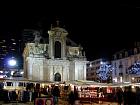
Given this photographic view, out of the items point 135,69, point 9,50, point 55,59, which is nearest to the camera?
point 135,69

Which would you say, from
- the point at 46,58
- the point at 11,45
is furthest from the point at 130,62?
the point at 11,45

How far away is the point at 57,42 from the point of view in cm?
6644

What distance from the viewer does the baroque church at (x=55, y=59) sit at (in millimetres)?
63875

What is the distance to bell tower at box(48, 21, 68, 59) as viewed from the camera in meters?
65.7

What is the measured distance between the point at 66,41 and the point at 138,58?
1773 centimetres

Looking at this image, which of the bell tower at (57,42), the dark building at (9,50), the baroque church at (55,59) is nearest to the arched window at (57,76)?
the baroque church at (55,59)

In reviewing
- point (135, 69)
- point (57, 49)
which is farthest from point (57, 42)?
point (135, 69)

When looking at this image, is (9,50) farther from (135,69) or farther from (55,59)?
(135,69)

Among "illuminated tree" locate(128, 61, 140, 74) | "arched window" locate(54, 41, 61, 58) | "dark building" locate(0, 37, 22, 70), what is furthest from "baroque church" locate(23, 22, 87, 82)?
"dark building" locate(0, 37, 22, 70)

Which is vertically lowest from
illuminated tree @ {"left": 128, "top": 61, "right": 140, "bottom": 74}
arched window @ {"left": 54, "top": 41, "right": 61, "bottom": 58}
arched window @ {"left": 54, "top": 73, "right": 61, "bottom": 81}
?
arched window @ {"left": 54, "top": 73, "right": 61, "bottom": 81}

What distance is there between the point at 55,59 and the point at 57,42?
4150 mm

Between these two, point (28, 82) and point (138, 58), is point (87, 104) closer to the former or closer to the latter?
point (28, 82)

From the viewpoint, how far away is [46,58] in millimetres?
64688

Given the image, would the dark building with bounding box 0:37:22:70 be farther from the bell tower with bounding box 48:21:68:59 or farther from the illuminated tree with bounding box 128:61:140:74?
the illuminated tree with bounding box 128:61:140:74
